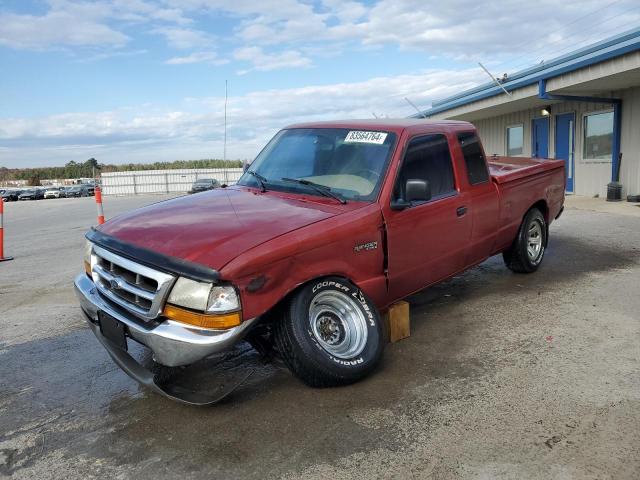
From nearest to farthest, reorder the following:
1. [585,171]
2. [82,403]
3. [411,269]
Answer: [82,403] → [411,269] → [585,171]

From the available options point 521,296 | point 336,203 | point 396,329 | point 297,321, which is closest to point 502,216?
point 521,296

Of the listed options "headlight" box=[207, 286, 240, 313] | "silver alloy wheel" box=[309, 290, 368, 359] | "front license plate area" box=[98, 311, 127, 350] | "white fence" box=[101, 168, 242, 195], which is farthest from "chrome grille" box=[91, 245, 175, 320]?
"white fence" box=[101, 168, 242, 195]

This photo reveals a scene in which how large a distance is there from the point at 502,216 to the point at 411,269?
176 cm

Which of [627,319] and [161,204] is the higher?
[161,204]

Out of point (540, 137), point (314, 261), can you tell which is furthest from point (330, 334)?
point (540, 137)

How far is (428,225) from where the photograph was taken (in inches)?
170

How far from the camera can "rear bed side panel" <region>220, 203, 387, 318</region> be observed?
9.90ft

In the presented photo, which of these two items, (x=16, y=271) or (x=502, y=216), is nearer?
(x=502, y=216)

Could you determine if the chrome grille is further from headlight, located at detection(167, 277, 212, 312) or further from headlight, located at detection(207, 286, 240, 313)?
headlight, located at detection(207, 286, 240, 313)

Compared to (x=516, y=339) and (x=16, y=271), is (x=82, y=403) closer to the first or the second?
(x=516, y=339)

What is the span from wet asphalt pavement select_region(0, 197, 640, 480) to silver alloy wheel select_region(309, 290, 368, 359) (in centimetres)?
28

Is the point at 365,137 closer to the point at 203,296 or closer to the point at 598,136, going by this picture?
the point at 203,296


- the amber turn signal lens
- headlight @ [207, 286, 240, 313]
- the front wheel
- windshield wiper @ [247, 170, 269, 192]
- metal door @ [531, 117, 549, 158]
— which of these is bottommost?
the front wheel

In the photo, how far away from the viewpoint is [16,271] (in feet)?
26.5
